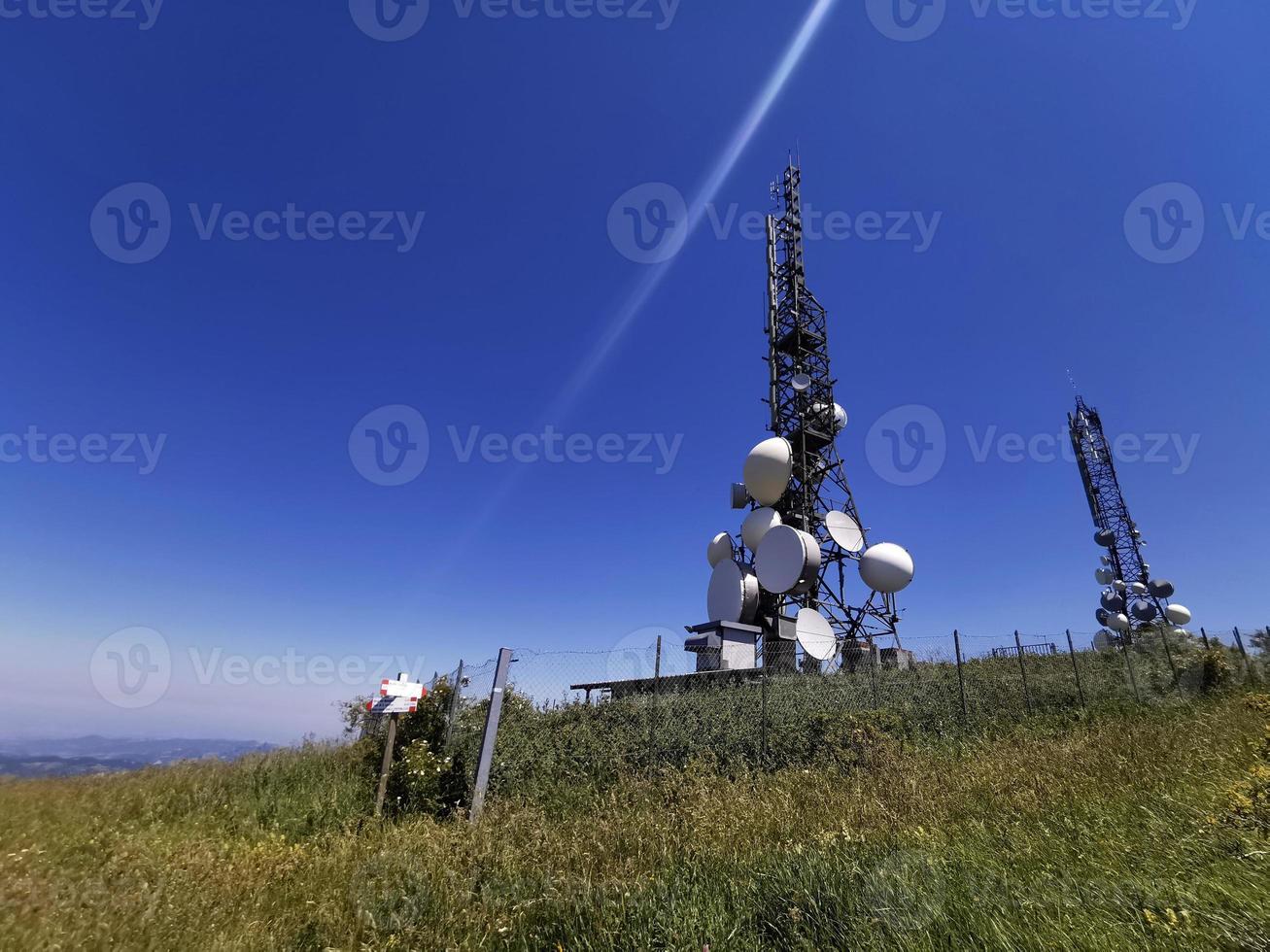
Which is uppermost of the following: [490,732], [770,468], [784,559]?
[770,468]

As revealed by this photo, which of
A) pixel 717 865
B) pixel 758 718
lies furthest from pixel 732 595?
pixel 717 865

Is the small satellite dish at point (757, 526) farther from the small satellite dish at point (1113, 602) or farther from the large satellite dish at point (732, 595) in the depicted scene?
the small satellite dish at point (1113, 602)

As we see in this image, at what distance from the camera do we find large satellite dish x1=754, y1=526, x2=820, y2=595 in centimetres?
1878

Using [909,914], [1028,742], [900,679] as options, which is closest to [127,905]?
[909,914]

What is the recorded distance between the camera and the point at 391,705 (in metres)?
7.90

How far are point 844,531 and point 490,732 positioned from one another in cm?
1814

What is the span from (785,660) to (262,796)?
16.0m

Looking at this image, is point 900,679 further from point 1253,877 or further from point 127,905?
point 127,905

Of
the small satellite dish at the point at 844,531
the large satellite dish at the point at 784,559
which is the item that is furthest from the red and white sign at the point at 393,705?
the small satellite dish at the point at 844,531

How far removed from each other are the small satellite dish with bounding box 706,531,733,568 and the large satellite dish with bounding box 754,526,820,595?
367 cm

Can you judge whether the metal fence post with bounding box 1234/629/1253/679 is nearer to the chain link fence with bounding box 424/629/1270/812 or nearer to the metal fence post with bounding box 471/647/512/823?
the chain link fence with bounding box 424/629/1270/812

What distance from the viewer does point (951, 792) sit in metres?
6.00

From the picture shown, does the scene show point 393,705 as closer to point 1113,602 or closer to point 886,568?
point 886,568

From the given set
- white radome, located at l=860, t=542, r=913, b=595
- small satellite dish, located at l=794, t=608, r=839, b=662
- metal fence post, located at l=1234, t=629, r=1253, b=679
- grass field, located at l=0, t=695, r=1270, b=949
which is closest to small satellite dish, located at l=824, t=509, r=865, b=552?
white radome, located at l=860, t=542, r=913, b=595
